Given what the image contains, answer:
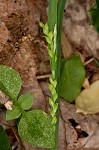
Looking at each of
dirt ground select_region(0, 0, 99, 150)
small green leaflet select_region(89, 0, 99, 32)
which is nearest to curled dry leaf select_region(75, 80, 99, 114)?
dirt ground select_region(0, 0, 99, 150)

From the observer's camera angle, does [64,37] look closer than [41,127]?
No

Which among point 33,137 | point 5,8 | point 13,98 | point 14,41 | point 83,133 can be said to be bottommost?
point 83,133

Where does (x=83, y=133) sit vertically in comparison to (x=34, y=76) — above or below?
below

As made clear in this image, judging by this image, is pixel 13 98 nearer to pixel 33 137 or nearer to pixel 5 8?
pixel 33 137

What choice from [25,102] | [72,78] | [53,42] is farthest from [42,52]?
[53,42]

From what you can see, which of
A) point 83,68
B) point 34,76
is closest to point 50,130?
point 34,76

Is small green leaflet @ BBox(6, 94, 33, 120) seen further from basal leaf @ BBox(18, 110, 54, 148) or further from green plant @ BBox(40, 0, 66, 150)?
green plant @ BBox(40, 0, 66, 150)
